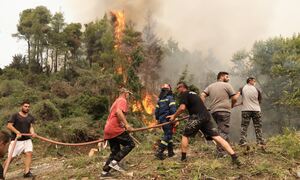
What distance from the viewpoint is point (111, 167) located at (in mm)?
8148

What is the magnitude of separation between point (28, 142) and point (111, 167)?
2.58 meters

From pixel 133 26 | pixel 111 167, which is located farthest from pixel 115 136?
pixel 133 26

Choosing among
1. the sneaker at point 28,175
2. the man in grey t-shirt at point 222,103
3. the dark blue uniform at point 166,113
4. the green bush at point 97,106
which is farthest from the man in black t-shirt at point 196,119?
the green bush at point 97,106

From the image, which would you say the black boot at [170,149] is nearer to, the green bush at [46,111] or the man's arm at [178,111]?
the man's arm at [178,111]

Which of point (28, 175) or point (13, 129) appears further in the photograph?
point (28, 175)

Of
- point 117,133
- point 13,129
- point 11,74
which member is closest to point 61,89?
point 11,74

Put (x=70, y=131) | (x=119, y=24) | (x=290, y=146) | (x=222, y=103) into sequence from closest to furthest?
(x=222, y=103), (x=290, y=146), (x=70, y=131), (x=119, y=24)

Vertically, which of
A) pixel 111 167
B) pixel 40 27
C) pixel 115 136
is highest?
pixel 40 27

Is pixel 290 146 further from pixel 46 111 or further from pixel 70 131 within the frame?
pixel 46 111

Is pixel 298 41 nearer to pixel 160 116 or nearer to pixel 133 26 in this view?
pixel 133 26

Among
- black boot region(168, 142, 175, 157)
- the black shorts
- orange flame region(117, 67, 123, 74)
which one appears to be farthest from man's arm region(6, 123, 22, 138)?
orange flame region(117, 67, 123, 74)

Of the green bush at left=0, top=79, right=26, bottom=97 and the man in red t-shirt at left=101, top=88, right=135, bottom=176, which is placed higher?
the green bush at left=0, top=79, right=26, bottom=97

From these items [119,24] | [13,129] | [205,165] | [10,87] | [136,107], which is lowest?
[205,165]

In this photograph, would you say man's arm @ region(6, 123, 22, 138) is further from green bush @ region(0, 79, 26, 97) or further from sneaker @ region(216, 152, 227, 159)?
green bush @ region(0, 79, 26, 97)
